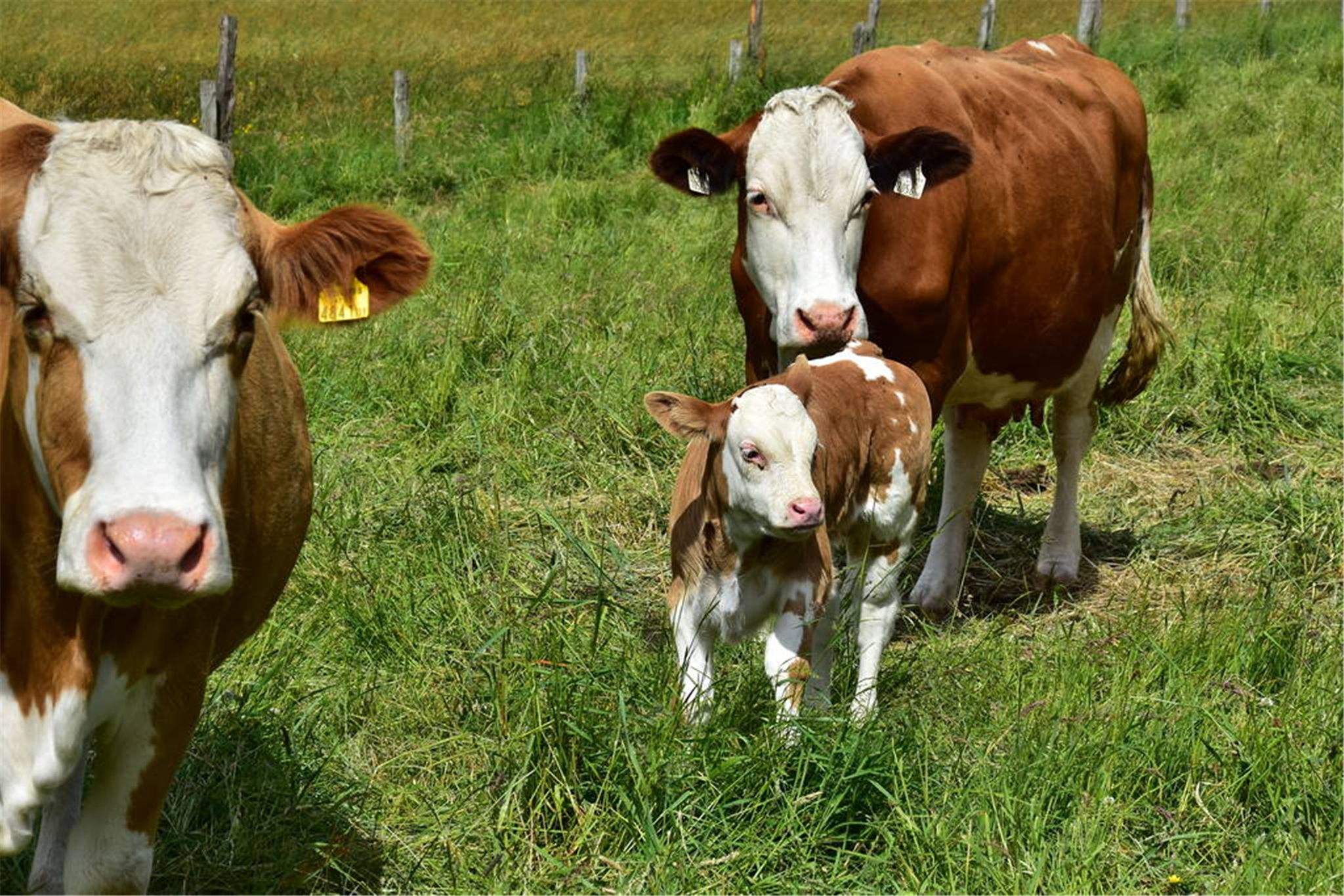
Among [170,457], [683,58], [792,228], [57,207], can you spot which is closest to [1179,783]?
[792,228]

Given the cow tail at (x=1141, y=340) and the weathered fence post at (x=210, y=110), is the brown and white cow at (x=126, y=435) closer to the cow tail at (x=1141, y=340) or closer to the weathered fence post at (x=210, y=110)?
the cow tail at (x=1141, y=340)

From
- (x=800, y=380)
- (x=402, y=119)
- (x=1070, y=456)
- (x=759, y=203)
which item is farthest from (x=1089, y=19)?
(x=800, y=380)

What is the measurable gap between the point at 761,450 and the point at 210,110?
8.89 metres

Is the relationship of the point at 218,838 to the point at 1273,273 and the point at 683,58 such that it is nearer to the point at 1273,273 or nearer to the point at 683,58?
the point at 1273,273

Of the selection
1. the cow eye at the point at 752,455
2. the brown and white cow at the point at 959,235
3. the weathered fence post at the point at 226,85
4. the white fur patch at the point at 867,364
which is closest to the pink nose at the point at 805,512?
the cow eye at the point at 752,455

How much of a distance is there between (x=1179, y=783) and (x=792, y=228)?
1929 millimetres

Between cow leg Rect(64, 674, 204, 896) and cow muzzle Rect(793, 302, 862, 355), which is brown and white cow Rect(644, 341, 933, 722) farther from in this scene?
cow leg Rect(64, 674, 204, 896)

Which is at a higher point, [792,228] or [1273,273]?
[792,228]

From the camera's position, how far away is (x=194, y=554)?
225 centimetres

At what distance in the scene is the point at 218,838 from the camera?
3.50 metres

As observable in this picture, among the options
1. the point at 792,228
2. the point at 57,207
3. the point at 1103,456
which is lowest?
the point at 1103,456

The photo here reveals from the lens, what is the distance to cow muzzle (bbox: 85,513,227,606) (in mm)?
2197

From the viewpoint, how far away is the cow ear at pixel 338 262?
8.79 ft

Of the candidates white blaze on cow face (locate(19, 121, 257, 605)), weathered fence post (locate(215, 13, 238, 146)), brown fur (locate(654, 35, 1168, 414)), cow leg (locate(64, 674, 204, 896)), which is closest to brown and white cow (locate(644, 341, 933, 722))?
brown fur (locate(654, 35, 1168, 414))
